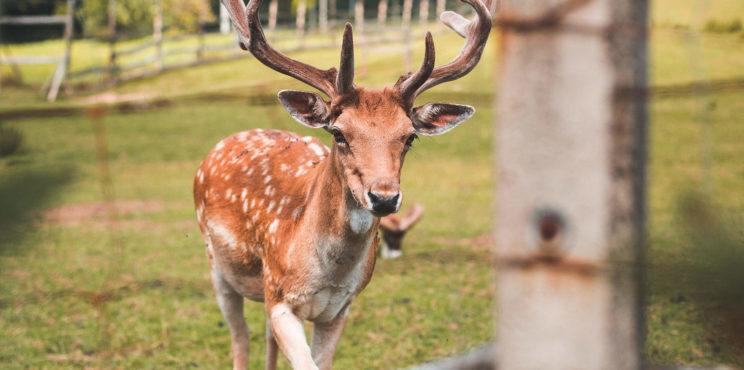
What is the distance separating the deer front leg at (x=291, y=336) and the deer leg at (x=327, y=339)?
311 millimetres

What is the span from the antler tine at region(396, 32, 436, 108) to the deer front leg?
0.98 meters

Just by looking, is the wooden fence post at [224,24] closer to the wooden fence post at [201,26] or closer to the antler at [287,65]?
the wooden fence post at [201,26]

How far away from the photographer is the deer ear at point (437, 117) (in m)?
3.09

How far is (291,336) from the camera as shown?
3.08m

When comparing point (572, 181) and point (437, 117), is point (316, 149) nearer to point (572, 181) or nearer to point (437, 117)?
point (437, 117)

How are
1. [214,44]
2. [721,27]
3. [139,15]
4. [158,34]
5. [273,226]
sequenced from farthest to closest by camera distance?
[214,44] → [139,15] → [158,34] → [273,226] → [721,27]

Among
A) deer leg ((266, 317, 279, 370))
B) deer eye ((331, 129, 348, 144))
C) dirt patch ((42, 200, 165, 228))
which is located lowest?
dirt patch ((42, 200, 165, 228))

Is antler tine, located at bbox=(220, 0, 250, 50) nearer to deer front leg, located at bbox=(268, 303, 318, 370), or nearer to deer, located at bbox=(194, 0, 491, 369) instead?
deer, located at bbox=(194, 0, 491, 369)

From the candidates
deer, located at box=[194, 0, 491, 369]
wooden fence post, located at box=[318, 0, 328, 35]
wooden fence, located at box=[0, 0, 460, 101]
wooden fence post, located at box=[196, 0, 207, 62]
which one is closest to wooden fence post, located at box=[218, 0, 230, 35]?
wooden fence, located at box=[0, 0, 460, 101]

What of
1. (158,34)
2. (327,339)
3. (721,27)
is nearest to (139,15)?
(158,34)

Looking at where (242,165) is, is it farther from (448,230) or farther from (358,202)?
(448,230)

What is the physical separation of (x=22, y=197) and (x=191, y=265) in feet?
21.0

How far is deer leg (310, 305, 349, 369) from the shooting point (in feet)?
11.3

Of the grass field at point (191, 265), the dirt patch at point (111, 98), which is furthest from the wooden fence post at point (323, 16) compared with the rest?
the grass field at point (191, 265)
